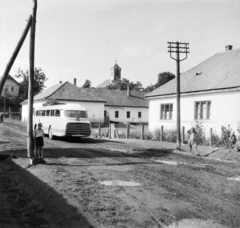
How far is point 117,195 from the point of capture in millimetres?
7492

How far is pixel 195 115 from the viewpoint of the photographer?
2459cm

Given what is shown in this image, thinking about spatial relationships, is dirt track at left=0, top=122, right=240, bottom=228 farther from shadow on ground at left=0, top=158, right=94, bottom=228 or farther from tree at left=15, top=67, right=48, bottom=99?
tree at left=15, top=67, right=48, bottom=99

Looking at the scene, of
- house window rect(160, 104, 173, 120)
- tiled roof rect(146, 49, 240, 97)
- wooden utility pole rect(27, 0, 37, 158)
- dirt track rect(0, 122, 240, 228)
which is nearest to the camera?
dirt track rect(0, 122, 240, 228)

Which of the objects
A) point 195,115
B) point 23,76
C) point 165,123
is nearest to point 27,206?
point 195,115

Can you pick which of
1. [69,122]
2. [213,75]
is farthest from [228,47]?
[69,122]

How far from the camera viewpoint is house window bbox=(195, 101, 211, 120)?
77.0 ft

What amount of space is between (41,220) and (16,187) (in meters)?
3.16

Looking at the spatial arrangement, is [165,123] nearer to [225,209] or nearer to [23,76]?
[225,209]

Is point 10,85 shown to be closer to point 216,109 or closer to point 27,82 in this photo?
point 27,82

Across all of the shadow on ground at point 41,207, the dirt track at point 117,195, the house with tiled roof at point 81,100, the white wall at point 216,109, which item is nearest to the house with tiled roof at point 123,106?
the house with tiled roof at point 81,100

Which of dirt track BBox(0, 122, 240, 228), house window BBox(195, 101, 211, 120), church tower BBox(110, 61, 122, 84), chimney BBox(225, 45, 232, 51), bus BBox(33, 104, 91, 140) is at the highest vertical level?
church tower BBox(110, 61, 122, 84)

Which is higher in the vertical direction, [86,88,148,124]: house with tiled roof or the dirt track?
[86,88,148,124]: house with tiled roof

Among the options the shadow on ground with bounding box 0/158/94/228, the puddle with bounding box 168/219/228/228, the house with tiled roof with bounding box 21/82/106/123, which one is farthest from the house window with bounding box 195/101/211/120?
the house with tiled roof with bounding box 21/82/106/123

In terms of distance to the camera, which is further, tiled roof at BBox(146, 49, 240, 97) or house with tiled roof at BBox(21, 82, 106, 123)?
house with tiled roof at BBox(21, 82, 106, 123)
